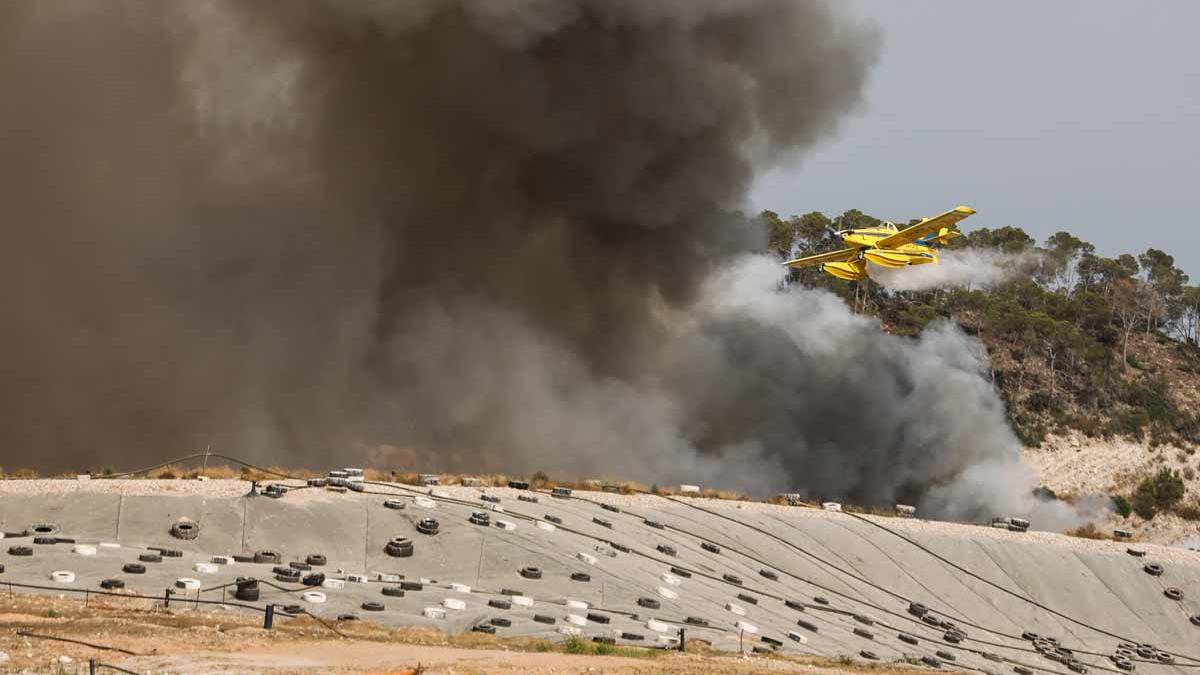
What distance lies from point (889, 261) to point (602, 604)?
30.1m

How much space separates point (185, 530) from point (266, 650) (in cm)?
971

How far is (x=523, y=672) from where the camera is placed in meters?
19.6

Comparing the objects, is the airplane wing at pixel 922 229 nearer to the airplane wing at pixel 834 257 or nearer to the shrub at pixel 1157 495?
the airplane wing at pixel 834 257

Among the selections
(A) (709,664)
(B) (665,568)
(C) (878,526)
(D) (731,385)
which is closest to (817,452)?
(D) (731,385)

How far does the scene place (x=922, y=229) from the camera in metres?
52.7

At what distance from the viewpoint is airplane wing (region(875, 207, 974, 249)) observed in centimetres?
5019

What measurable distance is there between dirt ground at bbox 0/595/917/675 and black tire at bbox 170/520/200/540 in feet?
18.0

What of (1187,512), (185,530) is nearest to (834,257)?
(1187,512)

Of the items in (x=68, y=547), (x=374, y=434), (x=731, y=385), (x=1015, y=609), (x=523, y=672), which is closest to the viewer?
(x=523, y=672)

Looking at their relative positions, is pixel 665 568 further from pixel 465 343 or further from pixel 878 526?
pixel 465 343

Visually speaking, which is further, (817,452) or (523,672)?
(817,452)

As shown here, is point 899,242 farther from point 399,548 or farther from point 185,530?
point 185,530

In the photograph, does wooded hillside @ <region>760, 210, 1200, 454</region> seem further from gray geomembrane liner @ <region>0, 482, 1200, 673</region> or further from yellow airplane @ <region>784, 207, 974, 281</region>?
gray geomembrane liner @ <region>0, 482, 1200, 673</region>

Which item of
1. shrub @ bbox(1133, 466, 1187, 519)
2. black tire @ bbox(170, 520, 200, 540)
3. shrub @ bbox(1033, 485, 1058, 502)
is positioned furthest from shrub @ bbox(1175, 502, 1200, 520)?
black tire @ bbox(170, 520, 200, 540)
